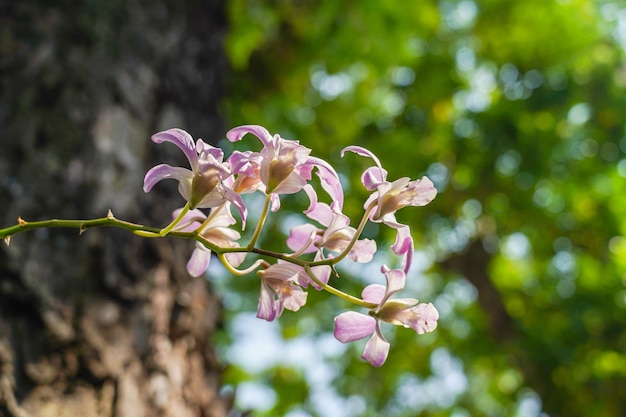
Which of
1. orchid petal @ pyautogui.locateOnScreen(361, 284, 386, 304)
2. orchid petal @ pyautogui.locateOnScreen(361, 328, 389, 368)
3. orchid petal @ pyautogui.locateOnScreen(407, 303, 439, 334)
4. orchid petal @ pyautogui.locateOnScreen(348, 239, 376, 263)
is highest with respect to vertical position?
orchid petal @ pyautogui.locateOnScreen(348, 239, 376, 263)

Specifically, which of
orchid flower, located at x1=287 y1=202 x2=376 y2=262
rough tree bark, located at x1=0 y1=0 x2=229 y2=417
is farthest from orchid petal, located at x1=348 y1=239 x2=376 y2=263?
rough tree bark, located at x1=0 y1=0 x2=229 y2=417

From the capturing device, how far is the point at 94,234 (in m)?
1.33

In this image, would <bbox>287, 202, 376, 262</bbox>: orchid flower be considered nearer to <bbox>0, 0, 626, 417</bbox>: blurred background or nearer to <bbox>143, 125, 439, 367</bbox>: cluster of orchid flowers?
<bbox>143, 125, 439, 367</bbox>: cluster of orchid flowers

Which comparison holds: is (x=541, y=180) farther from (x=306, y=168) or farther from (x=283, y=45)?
(x=306, y=168)

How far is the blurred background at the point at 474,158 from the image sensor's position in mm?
3456

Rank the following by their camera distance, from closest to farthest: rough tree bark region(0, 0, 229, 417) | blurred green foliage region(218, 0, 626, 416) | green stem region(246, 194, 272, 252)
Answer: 1. green stem region(246, 194, 272, 252)
2. rough tree bark region(0, 0, 229, 417)
3. blurred green foliage region(218, 0, 626, 416)

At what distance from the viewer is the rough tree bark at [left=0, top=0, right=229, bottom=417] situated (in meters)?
1.15

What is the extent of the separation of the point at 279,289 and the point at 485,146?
3.71m

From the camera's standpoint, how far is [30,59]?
150 cm

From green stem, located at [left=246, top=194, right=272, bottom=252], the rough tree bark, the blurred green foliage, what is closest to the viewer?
green stem, located at [left=246, top=194, right=272, bottom=252]

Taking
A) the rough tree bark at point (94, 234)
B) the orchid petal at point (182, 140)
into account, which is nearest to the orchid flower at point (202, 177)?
the orchid petal at point (182, 140)

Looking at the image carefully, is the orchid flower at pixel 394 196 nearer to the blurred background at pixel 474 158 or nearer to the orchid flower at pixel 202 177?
the orchid flower at pixel 202 177

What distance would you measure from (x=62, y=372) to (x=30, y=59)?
786 mm

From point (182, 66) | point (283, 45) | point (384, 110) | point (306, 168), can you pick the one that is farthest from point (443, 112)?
point (306, 168)
